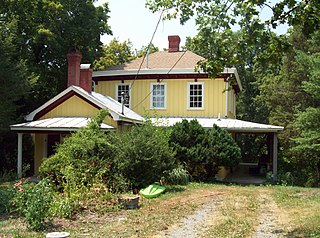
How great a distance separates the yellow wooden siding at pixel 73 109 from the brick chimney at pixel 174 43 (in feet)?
27.6

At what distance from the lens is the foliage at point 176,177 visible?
15.2 metres

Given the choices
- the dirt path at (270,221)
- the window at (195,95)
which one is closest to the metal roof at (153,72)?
the window at (195,95)

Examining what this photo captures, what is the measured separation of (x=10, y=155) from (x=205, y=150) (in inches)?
444

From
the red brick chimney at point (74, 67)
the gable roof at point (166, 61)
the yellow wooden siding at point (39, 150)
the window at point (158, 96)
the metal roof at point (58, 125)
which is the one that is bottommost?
the yellow wooden siding at point (39, 150)

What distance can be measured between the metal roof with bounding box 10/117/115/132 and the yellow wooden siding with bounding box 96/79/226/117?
158 inches

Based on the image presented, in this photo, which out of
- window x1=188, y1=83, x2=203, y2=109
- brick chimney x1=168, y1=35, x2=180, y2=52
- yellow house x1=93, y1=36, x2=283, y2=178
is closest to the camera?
yellow house x1=93, y1=36, x2=283, y2=178

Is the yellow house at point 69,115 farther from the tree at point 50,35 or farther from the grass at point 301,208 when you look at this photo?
the grass at point 301,208

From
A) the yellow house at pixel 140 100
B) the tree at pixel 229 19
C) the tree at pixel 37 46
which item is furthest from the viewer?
the tree at pixel 37 46

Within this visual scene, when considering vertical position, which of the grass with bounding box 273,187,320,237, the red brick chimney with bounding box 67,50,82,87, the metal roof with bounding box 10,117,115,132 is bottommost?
the grass with bounding box 273,187,320,237

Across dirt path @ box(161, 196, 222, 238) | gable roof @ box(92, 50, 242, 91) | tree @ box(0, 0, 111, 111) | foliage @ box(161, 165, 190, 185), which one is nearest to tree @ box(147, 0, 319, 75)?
dirt path @ box(161, 196, 222, 238)

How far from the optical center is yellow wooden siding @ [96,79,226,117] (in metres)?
21.0

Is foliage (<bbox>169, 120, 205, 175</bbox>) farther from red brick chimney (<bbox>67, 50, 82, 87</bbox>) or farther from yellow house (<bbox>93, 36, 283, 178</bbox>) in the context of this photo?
red brick chimney (<bbox>67, 50, 82, 87</bbox>)

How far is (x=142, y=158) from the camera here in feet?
43.9

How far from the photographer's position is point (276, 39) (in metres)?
7.97
